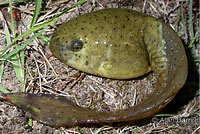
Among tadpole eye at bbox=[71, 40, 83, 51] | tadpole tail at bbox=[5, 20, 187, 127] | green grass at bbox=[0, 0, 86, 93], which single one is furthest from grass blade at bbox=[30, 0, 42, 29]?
tadpole tail at bbox=[5, 20, 187, 127]

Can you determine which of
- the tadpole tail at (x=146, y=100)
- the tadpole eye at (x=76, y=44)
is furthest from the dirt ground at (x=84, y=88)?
the tadpole eye at (x=76, y=44)

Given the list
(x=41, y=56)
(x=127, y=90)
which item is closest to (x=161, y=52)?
(x=127, y=90)

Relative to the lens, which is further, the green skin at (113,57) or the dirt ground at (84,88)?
the dirt ground at (84,88)

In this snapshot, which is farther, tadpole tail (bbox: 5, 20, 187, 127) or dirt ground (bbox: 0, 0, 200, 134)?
dirt ground (bbox: 0, 0, 200, 134)

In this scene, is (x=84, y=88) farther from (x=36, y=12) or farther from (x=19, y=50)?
(x=36, y=12)

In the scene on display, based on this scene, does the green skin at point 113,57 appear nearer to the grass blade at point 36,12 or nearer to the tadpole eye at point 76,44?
the tadpole eye at point 76,44

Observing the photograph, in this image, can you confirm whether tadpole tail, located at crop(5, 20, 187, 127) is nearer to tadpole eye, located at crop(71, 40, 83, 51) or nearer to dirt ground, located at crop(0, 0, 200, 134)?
dirt ground, located at crop(0, 0, 200, 134)

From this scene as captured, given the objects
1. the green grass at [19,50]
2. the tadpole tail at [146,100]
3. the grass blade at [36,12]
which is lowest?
the tadpole tail at [146,100]
